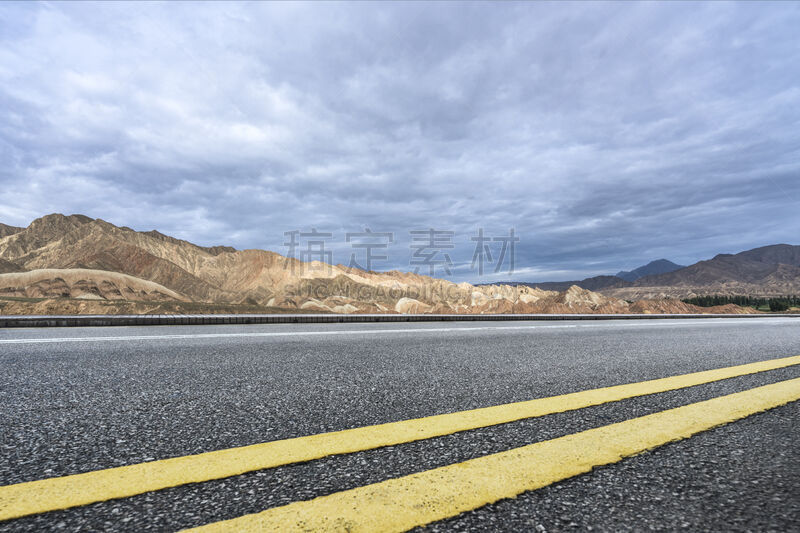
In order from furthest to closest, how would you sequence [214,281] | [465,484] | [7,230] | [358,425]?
[7,230]
[214,281]
[358,425]
[465,484]

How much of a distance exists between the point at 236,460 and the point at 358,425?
57 cm

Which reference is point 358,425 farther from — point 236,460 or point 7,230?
point 7,230

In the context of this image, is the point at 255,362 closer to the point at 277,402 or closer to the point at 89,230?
the point at 277,402

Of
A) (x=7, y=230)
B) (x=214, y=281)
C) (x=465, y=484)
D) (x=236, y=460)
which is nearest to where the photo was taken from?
(x=465, y=484)

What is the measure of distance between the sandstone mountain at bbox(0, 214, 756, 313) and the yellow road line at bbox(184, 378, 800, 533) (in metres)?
32.8

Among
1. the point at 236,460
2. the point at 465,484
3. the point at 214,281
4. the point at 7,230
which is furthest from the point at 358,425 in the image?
the point at 7,230

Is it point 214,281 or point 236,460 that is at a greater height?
point 214,281

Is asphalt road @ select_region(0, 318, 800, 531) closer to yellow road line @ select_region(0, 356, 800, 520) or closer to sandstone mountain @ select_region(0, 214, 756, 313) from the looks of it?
yellow road line @ select_region(0, 356, 800, 520)

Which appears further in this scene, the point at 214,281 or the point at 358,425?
the point at 214,281

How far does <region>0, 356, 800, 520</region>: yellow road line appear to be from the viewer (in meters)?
1.20

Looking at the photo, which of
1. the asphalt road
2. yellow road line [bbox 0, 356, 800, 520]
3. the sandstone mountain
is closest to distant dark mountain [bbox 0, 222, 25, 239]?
the sandstone mountain

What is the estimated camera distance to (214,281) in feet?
272

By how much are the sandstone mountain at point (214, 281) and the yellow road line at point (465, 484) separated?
32.8 m

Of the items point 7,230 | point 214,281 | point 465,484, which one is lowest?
point 465,484
